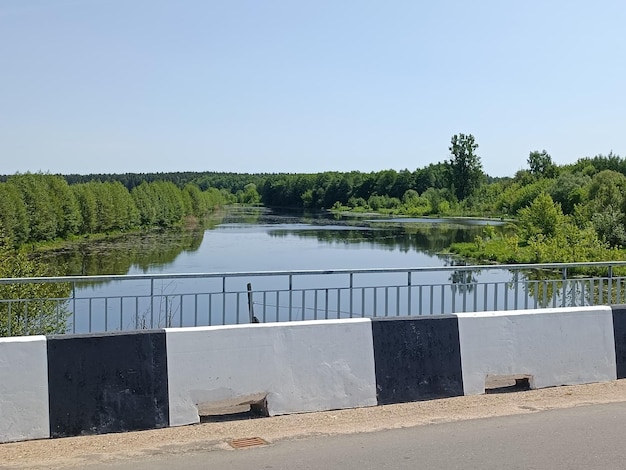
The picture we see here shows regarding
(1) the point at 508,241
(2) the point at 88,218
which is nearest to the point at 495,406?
(1) the point at 508,241

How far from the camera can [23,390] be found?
19.7 feet

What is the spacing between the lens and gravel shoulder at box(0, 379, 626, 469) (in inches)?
224

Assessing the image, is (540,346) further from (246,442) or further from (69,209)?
(69,209)

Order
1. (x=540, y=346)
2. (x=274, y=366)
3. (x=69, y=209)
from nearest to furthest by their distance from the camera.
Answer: (x=274, y=366), (x=540, y=346), (x=69, y=209)

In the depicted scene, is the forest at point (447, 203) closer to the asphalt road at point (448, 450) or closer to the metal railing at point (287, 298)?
the metal railing at point (287, 298)

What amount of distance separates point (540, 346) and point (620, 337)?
112 cm

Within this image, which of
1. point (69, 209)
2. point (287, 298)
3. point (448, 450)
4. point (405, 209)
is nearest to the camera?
point (448, 450)

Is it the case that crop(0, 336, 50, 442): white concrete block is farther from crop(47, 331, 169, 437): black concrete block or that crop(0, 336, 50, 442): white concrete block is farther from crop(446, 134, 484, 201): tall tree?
crop(446, 134, 484, 201): tall tree

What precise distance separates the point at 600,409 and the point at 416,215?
143 metres

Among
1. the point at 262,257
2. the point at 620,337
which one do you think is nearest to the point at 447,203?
the point at 262,257

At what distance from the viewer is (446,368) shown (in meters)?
7.55

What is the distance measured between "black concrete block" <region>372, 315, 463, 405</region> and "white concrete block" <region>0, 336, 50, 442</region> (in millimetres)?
3018

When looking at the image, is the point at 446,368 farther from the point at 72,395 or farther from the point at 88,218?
the point at 88,218

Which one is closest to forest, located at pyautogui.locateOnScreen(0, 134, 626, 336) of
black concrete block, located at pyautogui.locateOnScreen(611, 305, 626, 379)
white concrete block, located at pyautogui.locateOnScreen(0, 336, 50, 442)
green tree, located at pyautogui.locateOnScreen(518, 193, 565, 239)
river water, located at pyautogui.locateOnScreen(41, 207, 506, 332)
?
green tree, located at pyautogui.locateOnScreen(518, 193, 565, 239)
